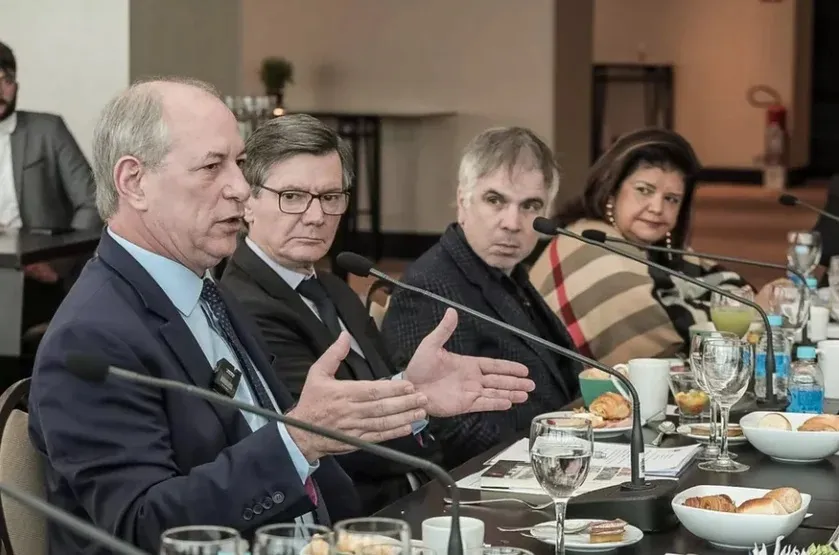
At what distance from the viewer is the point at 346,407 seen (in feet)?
6.00

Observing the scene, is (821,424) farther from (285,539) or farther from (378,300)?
(285,539)

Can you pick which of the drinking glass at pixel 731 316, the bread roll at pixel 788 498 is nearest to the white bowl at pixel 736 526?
the bread roll at pixel 788 498

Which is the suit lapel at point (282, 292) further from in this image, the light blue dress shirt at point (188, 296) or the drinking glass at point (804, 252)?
the drinking glass at point (804, 252)

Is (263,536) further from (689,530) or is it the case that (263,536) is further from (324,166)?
(324,166)

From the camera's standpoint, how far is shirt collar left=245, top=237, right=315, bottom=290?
2777mm

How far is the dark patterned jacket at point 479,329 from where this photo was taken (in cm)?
290

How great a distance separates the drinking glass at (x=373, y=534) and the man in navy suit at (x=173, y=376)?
0.49 meters

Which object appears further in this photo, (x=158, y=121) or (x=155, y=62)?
(x=155, y=62)

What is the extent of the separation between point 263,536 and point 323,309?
156cm

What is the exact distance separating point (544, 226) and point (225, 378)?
3.01ft

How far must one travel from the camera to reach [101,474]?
184cm

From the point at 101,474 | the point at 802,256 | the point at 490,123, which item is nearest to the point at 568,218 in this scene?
the point at 802,256

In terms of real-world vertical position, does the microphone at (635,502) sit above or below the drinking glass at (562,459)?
below

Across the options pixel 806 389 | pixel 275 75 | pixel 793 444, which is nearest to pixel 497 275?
pixel 806 389
